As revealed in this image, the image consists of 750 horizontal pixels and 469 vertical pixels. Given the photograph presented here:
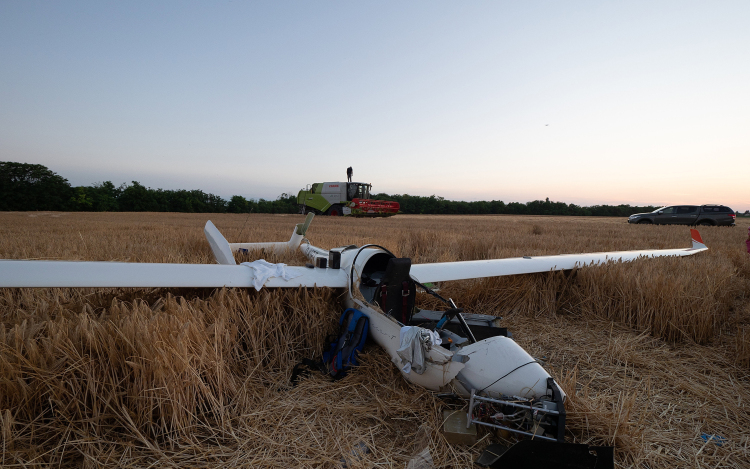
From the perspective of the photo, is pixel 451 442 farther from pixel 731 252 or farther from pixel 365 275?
pixel 731 252

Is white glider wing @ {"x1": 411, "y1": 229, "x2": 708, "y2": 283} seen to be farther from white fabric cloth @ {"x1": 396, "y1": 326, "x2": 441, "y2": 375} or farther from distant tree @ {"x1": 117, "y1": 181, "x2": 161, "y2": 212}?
distant tree @ {"x1": 117, "y1": 181, "x2": 161, "y2": 212}

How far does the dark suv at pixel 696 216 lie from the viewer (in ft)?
73.7

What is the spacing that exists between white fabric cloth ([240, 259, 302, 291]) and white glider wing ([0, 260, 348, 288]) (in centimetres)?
3

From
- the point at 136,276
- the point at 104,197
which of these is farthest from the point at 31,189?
the point at 136,276

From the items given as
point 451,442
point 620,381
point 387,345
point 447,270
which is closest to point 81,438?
point 387,345

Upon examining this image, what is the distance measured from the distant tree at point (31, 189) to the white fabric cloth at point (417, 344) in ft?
176

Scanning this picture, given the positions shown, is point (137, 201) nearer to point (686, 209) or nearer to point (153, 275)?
point (153, 275)

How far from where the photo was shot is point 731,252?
8.79 meters

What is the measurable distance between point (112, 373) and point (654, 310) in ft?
17.4

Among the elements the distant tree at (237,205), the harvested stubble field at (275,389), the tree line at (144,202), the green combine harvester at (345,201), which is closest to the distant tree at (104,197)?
the tree line at (144,202)

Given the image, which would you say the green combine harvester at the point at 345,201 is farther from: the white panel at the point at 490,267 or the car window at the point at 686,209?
the white panel at the point at 490,267

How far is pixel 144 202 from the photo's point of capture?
153 feet

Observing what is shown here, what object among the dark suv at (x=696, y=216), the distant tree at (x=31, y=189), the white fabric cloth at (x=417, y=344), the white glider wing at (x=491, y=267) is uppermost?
the distant tree at (x=31, y=189)

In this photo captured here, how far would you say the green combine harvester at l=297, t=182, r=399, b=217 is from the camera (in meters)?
27.3
